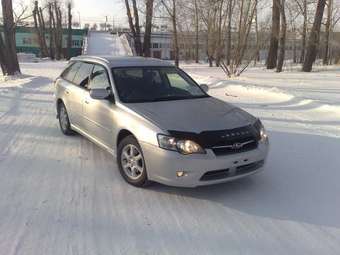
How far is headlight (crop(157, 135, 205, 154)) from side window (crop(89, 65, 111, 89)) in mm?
1710

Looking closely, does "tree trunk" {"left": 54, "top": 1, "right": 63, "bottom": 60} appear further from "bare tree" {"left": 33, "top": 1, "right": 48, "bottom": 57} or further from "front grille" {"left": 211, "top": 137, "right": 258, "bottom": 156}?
"front grille" {"left": 211, "top": 137, "right": 258, "bottom": 156}

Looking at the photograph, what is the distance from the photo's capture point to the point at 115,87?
5578 millimetres

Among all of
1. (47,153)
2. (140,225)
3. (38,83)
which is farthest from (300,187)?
(38,83)

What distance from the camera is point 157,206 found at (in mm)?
4395

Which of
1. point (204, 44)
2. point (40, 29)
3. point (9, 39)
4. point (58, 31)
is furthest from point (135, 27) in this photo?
point (40, 29)

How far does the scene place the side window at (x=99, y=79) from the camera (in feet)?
19.2

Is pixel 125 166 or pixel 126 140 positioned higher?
pixel 126 140

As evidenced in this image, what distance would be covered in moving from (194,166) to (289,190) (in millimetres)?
1327

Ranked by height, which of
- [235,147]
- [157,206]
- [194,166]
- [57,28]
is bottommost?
[157,206]

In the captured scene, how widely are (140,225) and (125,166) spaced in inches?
47.6

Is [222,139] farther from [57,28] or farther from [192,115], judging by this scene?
[57,28]

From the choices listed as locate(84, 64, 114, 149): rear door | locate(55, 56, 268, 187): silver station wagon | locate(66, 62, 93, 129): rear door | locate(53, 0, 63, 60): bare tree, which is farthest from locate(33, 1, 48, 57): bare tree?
locate(55, 56, 268, 187): silver station wagon

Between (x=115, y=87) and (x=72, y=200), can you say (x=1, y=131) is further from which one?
(x=72, y=200)

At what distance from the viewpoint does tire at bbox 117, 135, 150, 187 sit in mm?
4789
